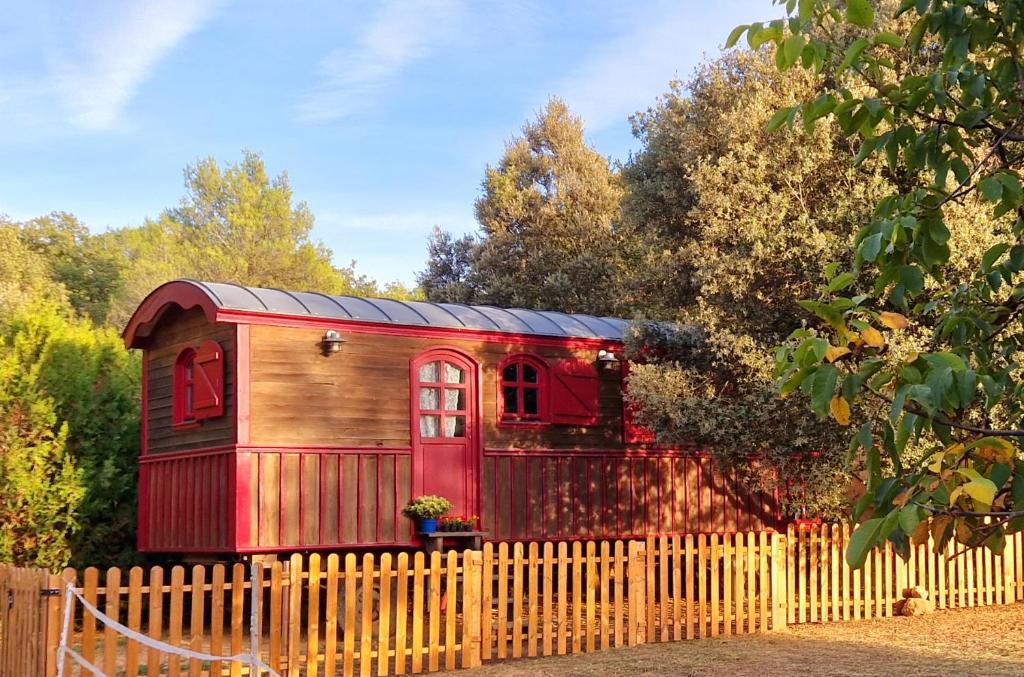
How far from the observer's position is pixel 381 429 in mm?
13219

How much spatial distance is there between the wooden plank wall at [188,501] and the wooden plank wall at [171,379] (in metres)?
0.21

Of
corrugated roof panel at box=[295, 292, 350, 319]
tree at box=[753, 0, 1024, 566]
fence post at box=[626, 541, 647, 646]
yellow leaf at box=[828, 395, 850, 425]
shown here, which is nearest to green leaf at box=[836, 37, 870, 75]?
tree at box=[753, 0, 1024, 566]

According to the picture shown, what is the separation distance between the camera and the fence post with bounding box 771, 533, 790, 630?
12576mm

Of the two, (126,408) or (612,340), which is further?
(126,408)

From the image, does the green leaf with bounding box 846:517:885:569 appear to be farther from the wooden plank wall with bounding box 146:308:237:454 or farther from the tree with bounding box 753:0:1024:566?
the wooden plank wall with bounding box 146:308:237:454

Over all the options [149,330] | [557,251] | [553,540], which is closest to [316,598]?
[553,540]

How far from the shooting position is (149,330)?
14.7 metres

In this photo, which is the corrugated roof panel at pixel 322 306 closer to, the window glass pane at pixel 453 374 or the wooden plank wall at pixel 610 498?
the window glass pane at pixel 453 374

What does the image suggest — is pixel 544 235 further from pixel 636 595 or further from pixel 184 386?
pixel 636 595

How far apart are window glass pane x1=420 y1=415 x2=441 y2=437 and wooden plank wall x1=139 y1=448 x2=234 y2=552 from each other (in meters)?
2.45

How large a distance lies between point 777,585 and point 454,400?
4468 mm

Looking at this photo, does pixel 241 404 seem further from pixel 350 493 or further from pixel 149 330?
pixel 149 330

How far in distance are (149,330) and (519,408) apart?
16.4 feet

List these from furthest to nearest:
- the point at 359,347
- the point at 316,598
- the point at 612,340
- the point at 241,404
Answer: the point at 612,340
the point at 359,347
the point at 241,404
the point at 316,598
